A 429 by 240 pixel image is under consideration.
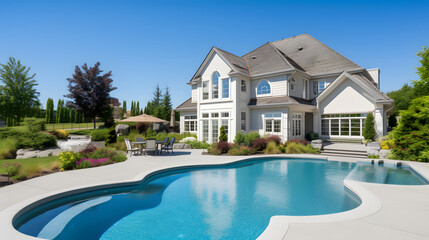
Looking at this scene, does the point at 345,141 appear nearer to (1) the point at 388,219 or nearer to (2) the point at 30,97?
(1) the point at 388,219

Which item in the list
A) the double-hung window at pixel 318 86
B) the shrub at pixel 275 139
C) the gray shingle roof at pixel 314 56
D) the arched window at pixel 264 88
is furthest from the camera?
the double-hung window at pixel 318 86

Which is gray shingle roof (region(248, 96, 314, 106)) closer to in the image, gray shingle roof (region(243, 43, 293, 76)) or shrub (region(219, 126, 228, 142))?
gray shingle roof (region(243, 43, 293, 76))

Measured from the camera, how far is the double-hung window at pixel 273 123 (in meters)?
17.6

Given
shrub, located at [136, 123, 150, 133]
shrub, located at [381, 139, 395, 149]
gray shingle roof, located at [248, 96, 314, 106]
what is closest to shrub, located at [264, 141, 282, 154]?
gray shingle roof, located at [248, 96, 314, 106]

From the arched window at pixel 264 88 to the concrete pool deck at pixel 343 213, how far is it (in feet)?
41.5

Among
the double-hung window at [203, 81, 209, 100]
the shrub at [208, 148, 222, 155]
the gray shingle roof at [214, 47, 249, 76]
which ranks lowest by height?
the shrub at [208, 148, 222, 155]

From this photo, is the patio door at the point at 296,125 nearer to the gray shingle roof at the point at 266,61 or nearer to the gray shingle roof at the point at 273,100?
the gray shingle roof at the point at 273,100

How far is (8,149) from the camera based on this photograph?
13305mm

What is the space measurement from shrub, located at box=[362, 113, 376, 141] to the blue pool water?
903 cm

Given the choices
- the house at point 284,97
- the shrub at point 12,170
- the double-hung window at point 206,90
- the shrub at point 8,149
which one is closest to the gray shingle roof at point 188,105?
the house at point 284,97

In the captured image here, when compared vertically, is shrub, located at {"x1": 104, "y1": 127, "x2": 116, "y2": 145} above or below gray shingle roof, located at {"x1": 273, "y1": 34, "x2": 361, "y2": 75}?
below

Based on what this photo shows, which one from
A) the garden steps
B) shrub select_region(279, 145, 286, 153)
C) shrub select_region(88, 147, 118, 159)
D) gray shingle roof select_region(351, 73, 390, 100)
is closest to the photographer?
shrub select_region(88, 147, 118, 159)

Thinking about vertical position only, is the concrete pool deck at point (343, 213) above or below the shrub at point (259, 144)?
below

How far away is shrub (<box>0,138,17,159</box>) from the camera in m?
→ 13.0
